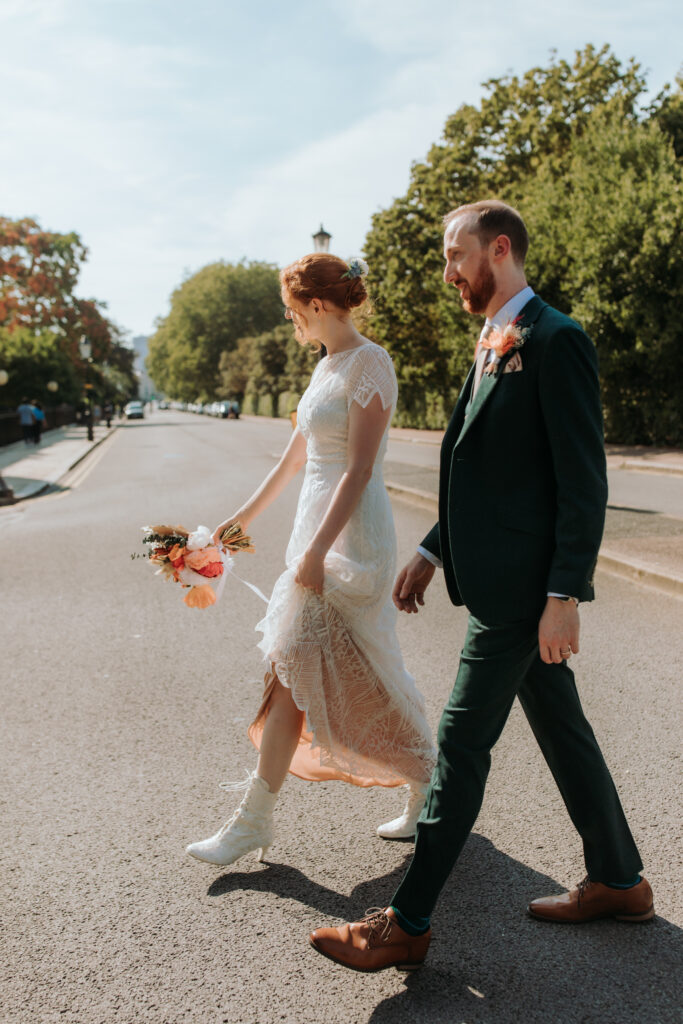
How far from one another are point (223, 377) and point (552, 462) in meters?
83.8

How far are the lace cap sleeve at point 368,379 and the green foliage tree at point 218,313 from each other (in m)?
85.3

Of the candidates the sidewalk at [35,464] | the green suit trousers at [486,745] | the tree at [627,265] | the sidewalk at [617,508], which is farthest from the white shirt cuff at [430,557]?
the tree at [627,265]

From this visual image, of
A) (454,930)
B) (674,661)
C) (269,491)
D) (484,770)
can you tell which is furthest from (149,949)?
(674,661)

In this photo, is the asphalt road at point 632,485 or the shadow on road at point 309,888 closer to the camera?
the shadow on road at point 309,888

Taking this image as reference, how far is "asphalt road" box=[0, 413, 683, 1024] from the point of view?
2221mm

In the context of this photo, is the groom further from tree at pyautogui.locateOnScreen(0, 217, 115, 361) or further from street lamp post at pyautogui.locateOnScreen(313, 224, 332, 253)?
tree at pyautogui.locateOnScreen(0, 217, 115, 361)

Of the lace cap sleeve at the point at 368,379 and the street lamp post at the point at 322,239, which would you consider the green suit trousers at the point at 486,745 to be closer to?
the lace cap sleeve at the point at 368,379

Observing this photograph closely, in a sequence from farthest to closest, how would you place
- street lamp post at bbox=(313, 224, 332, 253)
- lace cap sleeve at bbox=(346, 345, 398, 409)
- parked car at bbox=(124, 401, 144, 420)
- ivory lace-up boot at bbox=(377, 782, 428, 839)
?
parked car at bbox=(124, 401, 144, 420) < street lamp post at bbox=(313, 224, 332, 253) < ivory lace-up boot at bbox=(377, 782, 428, 839) < lace cap sleeve at bbox=(346, 345, 398, 409)

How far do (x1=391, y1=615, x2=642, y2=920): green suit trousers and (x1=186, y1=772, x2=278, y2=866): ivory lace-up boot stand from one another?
66 cm

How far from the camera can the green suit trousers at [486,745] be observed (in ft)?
7.43

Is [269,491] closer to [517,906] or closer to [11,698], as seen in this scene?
[517,906]

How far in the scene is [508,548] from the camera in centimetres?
223

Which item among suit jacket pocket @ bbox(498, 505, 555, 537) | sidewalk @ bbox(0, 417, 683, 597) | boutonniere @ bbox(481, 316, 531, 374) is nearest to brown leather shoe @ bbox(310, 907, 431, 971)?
suit jacket pocket @ bbox(498, 505, 555, 537)

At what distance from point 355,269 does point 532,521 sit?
114cm
